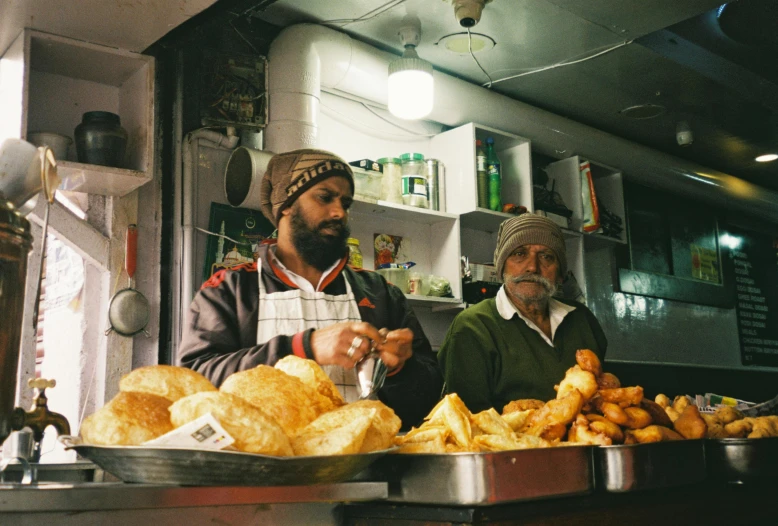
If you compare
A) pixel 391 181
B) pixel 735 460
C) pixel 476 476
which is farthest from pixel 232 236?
pixel 476 476

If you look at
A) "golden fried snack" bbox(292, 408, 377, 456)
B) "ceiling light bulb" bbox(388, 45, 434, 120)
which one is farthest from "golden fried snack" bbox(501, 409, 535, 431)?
"ceiling light bulb" bbox(388, 45, 434, 120)

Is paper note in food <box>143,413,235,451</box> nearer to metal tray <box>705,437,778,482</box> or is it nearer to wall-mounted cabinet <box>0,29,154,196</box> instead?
metal tray <box>705,437,778,482</box>

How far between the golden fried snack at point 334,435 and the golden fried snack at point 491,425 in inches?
15.2

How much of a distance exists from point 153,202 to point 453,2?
1.58 metres

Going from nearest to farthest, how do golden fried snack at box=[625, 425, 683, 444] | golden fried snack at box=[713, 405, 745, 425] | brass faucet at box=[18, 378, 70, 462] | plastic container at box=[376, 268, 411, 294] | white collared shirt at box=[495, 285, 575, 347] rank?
brass faucet at box=[18, 378, 70, 462]
golden fried snack at box=[625, 425, 683, 444]
golden fried snack at box=[713, 405, 745, 425]
white collared shirt at box=[495, 285, 575, 347]
plastic container at box=[376, 268, 411, 294]

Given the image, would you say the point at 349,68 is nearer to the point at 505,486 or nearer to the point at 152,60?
the point at 152,60

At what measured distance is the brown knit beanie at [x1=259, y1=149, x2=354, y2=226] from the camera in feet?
8.20

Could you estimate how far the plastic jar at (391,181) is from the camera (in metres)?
3.84

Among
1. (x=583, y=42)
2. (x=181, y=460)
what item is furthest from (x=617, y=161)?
(x=181, y=460)

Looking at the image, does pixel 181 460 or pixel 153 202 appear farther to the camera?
pixel 153 202

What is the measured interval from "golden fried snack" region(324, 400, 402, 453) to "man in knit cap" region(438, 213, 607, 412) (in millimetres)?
1618

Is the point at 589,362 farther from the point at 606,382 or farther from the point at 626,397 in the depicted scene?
the point at 626,397

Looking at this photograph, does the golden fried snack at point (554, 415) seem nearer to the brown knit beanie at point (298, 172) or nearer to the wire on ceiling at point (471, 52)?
the brown knit beanie at point (298, 172)

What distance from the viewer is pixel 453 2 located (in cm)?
336
